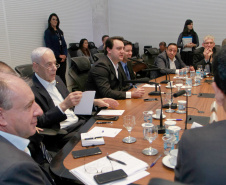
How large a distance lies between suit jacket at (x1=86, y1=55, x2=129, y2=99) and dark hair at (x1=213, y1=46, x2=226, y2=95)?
172 centimetres

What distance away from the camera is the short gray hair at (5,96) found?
93 cm

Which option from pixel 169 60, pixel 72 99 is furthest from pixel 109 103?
pixel 169 60

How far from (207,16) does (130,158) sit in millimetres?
7099

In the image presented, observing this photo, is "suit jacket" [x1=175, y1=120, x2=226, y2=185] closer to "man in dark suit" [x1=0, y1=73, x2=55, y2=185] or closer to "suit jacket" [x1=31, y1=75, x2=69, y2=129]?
"man in dark suit" [x1=0, y1=73, x2=55, y2=185]

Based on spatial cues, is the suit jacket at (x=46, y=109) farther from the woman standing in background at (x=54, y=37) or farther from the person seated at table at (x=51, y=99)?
the woman standing in background at (x=54, y=37)

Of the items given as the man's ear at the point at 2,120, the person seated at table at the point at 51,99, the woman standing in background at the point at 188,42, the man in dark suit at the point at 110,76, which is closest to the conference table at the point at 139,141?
the man in dark suit at the point at 110,76

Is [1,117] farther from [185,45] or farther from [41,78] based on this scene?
[185,45]

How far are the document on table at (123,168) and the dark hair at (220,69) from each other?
0.56 m

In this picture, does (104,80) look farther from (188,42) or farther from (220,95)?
(188,42)

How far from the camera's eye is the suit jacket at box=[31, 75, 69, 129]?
194cm

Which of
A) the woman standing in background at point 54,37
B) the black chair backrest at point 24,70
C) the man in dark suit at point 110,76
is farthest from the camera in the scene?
the woman standing in background at point 54,37

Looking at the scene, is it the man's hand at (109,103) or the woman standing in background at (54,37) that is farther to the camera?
the woman standing in background at (54,37)

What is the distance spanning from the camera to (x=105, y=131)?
5.38 feet

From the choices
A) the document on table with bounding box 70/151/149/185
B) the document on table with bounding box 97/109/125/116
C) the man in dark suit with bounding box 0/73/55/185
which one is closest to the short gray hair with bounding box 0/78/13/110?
the man in dark suit with bounding box 0/73/55/185
